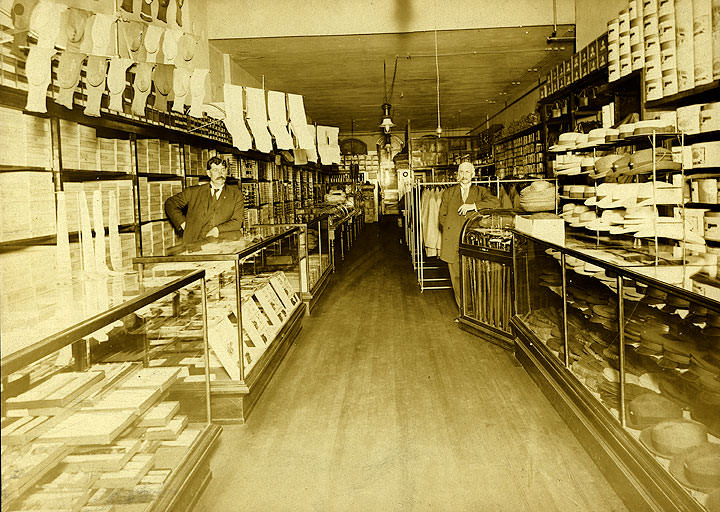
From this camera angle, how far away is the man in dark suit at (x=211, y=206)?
4828 mm

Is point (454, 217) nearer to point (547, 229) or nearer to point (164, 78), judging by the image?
point (547, 229)

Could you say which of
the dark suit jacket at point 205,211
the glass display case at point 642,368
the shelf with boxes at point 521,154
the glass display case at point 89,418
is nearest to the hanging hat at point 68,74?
the glass display case at point 89,418

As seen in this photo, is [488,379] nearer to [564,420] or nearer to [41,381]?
[564,420]

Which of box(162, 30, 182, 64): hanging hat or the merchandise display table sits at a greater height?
box(162, 30, 182, 64): hanging hat

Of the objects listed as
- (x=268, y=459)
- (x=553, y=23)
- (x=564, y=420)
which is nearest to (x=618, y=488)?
(x=564, y=420)

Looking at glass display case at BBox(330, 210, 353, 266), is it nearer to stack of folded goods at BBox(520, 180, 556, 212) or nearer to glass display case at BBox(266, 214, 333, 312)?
glass display case at BBox(266, 214, 333, 312)

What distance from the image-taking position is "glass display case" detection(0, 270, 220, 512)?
153cm

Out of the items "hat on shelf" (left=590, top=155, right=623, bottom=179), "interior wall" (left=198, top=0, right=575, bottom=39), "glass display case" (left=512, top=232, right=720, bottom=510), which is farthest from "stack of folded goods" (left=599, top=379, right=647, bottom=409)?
"interior wall" (left=198, top=0, right=575, bottom=39)

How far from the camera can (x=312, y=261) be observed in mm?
7047

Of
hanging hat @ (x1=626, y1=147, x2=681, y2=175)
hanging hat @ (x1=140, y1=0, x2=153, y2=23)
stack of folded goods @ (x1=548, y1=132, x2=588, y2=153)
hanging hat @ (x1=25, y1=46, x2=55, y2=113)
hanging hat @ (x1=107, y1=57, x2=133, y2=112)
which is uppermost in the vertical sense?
hanging hat @ (x1=140, y1=0, x2=153, y2=23)

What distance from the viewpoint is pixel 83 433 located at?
1.76 metres

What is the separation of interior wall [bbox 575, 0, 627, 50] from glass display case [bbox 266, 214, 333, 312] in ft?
12.4

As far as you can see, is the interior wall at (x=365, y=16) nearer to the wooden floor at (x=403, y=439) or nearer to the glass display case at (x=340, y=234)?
the glass display case at (x=340, y=234)

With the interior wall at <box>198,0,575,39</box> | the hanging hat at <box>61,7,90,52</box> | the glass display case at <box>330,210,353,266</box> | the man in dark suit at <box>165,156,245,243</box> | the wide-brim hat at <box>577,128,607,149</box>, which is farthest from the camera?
the glass display case at <box>330,210,353,266</box>
